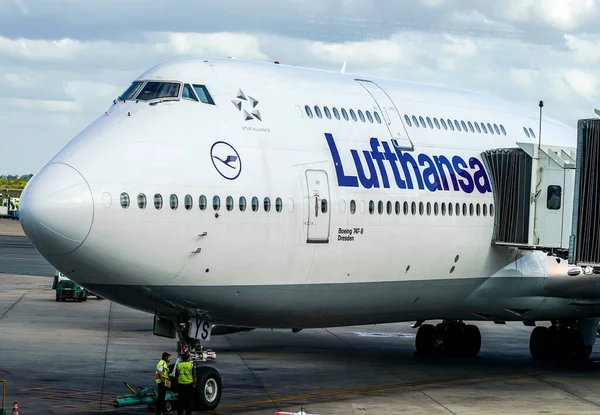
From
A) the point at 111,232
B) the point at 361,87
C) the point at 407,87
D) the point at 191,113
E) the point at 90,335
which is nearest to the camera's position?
the point at 111,232

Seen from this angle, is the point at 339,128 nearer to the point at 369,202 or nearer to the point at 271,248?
the point at 369,202

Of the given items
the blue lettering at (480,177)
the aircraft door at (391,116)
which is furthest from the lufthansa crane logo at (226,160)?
the blue lettering at (480,177)

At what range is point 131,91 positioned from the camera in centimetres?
2502

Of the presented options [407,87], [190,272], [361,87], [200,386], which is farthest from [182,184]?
[407,87]

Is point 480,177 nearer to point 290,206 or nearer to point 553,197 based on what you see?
point 553,197

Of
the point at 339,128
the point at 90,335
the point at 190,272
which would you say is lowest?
the point at 90,335

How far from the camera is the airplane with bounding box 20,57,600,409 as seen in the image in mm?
22547

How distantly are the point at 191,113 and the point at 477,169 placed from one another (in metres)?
9.42

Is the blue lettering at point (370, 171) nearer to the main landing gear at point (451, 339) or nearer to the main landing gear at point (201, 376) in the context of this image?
the main landing gear at point (201, 376)

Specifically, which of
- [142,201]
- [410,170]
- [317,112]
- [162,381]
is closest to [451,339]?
[410,170]

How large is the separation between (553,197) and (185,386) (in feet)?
37.8

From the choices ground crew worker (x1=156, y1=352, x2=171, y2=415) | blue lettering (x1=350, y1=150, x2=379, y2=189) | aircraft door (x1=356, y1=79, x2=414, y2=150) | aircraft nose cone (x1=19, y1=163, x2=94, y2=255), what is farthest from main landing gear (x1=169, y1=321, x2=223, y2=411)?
aircraft door (x1=356, y1=79, x2=414, y2=150)

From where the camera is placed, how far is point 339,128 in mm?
26797

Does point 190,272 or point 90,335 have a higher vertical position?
point 190,272
